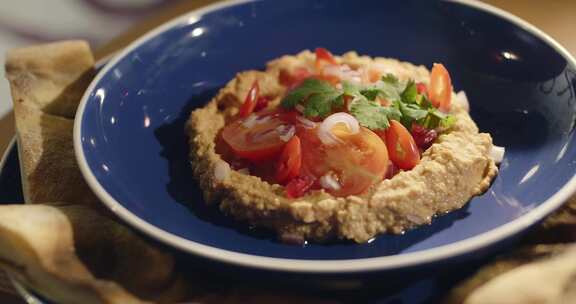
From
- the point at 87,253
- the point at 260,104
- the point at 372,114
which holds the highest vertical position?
the point at 372,114

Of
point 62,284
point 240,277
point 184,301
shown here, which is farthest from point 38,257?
point 240,277

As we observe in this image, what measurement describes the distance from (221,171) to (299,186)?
0.84 feet

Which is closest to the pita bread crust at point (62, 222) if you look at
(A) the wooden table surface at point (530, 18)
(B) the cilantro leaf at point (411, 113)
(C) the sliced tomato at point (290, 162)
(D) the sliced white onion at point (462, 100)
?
(C) the sliced tomato at point (290, 162)

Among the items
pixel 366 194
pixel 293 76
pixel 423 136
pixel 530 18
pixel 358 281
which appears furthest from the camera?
pixel 530 18

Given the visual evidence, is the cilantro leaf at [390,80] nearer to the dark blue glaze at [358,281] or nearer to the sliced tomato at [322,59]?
the sliced tomato at [322,59]

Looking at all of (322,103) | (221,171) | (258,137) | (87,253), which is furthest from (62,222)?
(322,103)

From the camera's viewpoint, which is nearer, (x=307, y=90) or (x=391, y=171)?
(x=391, y=171)

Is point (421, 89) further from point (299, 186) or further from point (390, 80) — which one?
point (299, 186)

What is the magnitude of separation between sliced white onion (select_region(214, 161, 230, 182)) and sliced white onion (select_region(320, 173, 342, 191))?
0.29 metres

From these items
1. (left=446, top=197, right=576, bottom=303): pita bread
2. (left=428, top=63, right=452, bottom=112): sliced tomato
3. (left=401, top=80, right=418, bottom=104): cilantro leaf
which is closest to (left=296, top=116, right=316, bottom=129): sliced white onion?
(left=401, top=80, right=418, bottom=104): cilantro leaf

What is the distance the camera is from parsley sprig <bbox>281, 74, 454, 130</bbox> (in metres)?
1.99

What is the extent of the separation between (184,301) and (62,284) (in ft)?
0.96

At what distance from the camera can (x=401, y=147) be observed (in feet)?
6.45

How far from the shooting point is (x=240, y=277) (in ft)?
5.35
